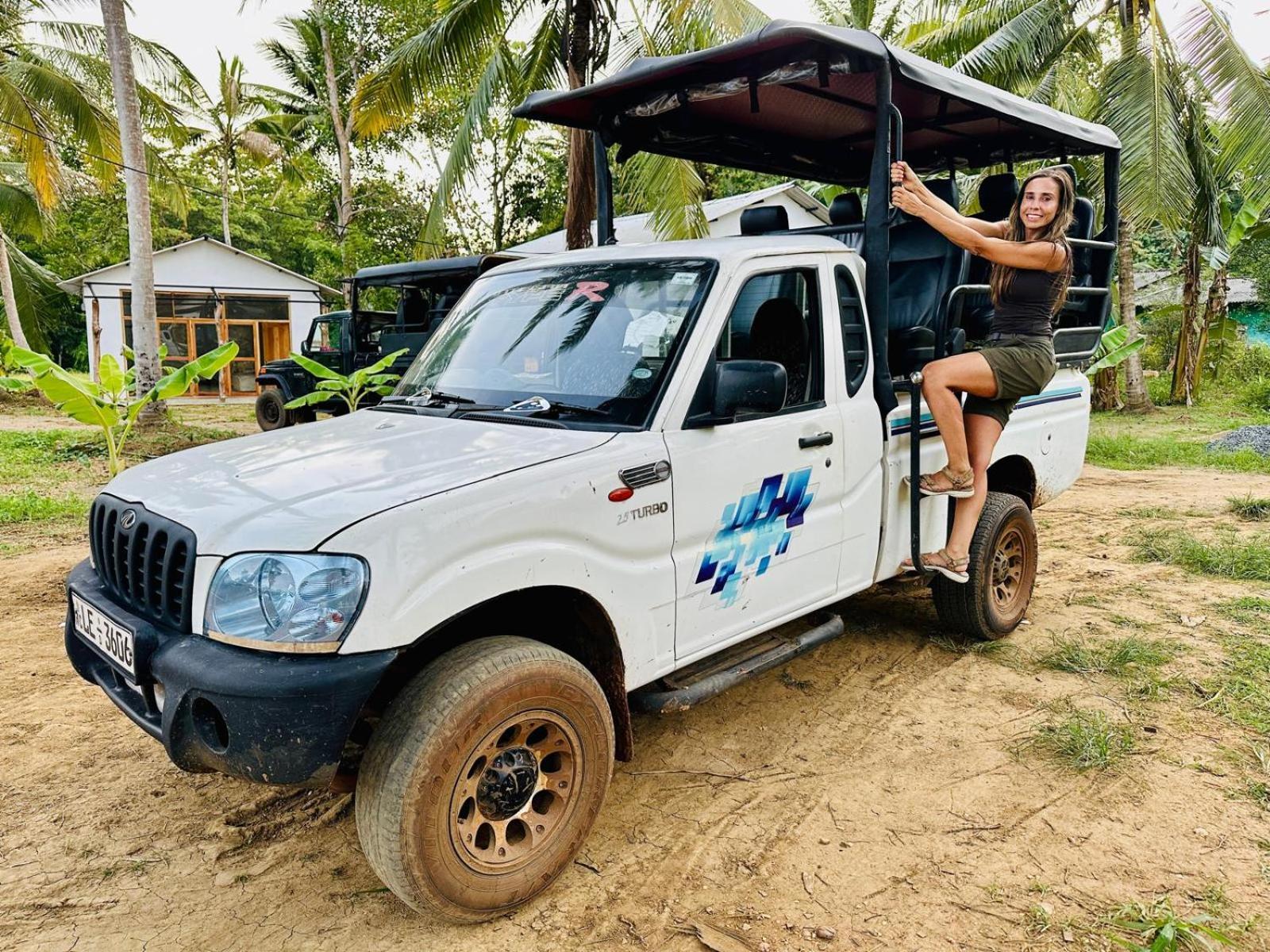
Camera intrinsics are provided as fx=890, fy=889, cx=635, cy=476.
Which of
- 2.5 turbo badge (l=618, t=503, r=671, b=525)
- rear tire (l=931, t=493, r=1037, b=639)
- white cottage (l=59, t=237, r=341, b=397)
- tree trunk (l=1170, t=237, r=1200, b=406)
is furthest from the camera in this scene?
white cottage (l=59, t=237, r=341, b=397)

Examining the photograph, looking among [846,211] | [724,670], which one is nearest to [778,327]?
[724,670]

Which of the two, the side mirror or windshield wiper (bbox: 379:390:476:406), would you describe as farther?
windshield wiper (bbox: 379:390:476:406)

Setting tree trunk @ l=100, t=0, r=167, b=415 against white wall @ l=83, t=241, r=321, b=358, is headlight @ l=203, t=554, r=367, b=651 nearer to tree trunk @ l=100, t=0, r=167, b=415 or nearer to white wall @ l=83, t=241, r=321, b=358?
tree trunk @ l=100, t=0, r=167, b=415

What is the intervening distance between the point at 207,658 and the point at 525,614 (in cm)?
101

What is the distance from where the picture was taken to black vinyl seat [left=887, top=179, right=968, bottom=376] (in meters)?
5.11

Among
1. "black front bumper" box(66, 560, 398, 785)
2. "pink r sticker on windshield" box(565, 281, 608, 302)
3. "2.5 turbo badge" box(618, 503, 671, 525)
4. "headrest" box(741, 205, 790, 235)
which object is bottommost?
"black front bumper" box(66, 560, 398, 785)

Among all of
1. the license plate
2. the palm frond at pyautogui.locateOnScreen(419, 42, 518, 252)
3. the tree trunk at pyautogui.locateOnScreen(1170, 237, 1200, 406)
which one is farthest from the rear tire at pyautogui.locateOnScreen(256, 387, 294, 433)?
the tree trunk at pyautogui.locateOnScreen(1170, 237, 1200, 406)

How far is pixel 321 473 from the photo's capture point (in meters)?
2.85

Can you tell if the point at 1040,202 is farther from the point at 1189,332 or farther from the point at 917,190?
the point at 1189,332

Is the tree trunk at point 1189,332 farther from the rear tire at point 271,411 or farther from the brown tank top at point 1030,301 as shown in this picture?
the rear tire at point 271,411

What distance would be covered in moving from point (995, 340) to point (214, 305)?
2447cm

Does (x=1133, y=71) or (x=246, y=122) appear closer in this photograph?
→ (x=1133, y=71)

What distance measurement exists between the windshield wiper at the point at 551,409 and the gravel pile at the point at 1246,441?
36.1ft

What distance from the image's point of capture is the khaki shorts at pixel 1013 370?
410 cm
